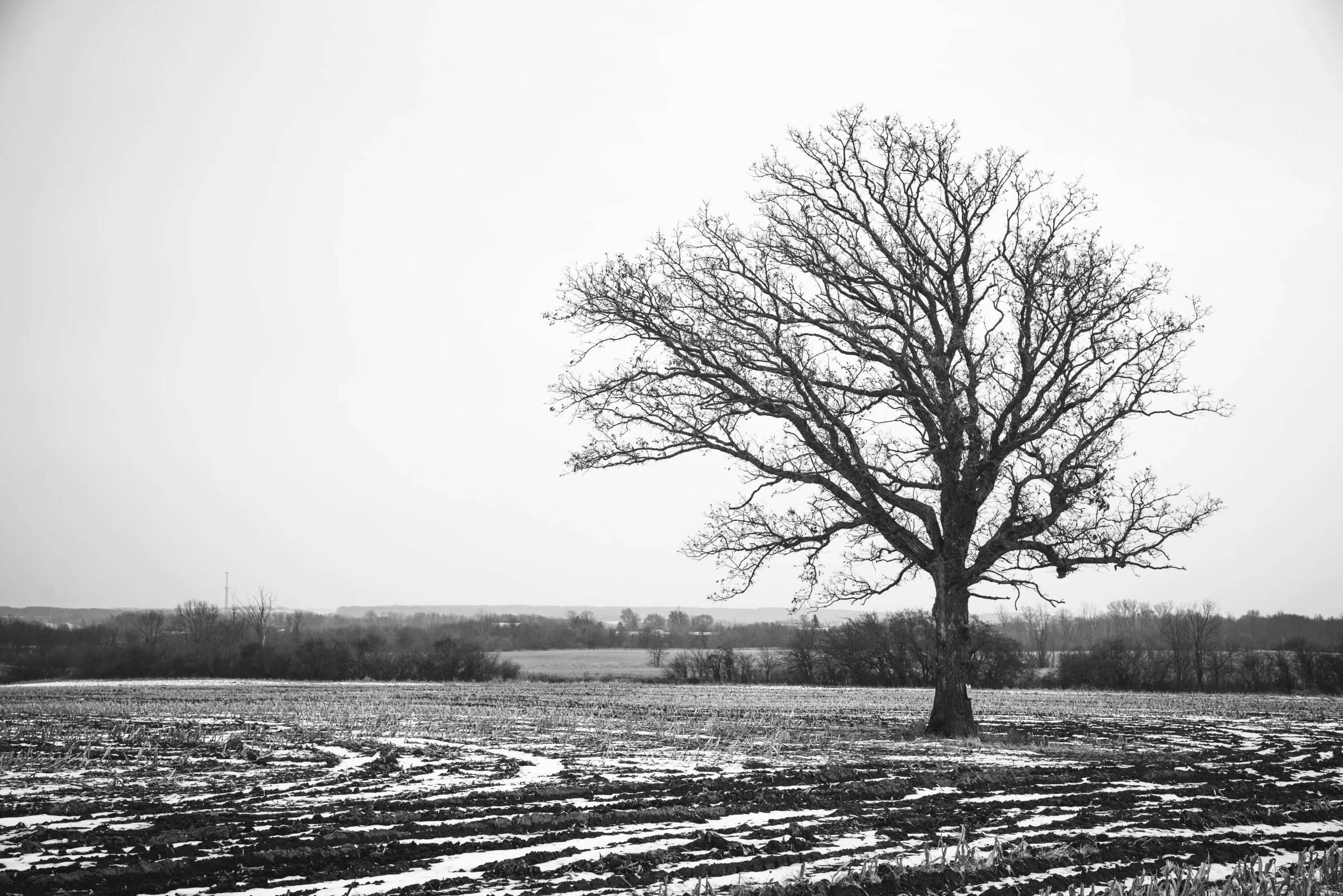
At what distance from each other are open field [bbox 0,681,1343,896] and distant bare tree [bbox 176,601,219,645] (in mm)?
84891

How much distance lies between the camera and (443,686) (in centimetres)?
4538

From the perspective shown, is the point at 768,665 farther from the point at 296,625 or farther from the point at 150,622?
the point at 150,622

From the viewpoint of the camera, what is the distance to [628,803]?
9.97 metres

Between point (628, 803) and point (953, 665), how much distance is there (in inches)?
407

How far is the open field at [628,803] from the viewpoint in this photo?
6.79 metres

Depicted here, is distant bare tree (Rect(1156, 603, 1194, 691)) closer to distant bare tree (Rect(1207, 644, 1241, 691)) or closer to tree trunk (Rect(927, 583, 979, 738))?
distant bare tree (Rect(1207, 644, 1241, 691))

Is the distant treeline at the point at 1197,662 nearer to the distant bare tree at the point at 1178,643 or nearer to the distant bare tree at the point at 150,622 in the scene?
the distant bare tree at the point at 1178,643

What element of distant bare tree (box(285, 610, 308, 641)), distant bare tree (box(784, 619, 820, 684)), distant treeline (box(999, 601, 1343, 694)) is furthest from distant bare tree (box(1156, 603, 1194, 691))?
distant bare tree (box(285, 610, 308, 641))

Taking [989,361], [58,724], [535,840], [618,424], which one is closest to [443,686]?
[58,724]

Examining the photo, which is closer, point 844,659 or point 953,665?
point 953,665

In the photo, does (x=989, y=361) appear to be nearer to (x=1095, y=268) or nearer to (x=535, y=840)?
(x=1095, y=268)

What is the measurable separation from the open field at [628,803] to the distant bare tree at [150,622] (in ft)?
302

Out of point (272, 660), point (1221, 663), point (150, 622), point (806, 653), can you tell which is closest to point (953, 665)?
point (806, 653)

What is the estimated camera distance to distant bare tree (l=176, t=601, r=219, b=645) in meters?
98.7
